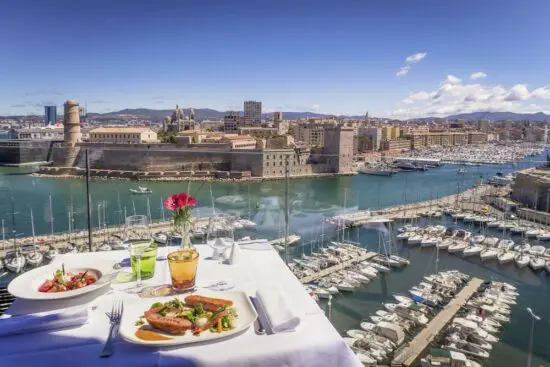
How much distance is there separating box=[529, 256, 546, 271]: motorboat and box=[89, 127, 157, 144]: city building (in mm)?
15818

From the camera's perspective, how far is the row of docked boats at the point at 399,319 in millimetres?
3623

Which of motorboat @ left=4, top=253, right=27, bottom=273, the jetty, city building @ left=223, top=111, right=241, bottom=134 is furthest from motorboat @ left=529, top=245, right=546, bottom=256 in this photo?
city building @ left=223, top=111, right=241, bottom=134

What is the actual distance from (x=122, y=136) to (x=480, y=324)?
697 inches

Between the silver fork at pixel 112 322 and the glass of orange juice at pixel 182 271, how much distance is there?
0.10 metres

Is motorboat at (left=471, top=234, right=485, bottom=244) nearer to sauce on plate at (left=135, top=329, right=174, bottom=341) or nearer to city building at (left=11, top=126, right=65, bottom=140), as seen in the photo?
sauce on plate at (left=135, top=329, right=174, bottom=341)

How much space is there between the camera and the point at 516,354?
3.80m

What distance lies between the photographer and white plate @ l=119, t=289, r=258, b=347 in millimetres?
549

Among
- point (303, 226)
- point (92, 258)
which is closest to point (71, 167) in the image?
point (303, 226)

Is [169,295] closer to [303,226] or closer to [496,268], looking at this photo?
[496,268]

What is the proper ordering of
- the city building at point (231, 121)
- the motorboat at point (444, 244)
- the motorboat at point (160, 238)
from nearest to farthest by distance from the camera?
the motorboat at point (160, 238)
the motorboat at point (444, 244)
the city building at point (231, 121)

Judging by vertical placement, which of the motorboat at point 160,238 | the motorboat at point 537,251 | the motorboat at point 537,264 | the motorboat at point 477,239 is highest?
the motorboat at point 160,238

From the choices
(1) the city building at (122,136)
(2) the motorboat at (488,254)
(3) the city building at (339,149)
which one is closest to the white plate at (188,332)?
(2) the motorboat at (488,254)

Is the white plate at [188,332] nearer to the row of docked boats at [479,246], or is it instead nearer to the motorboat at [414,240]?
the row of docked boats at [479,246]

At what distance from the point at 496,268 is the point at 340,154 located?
11443 mm
